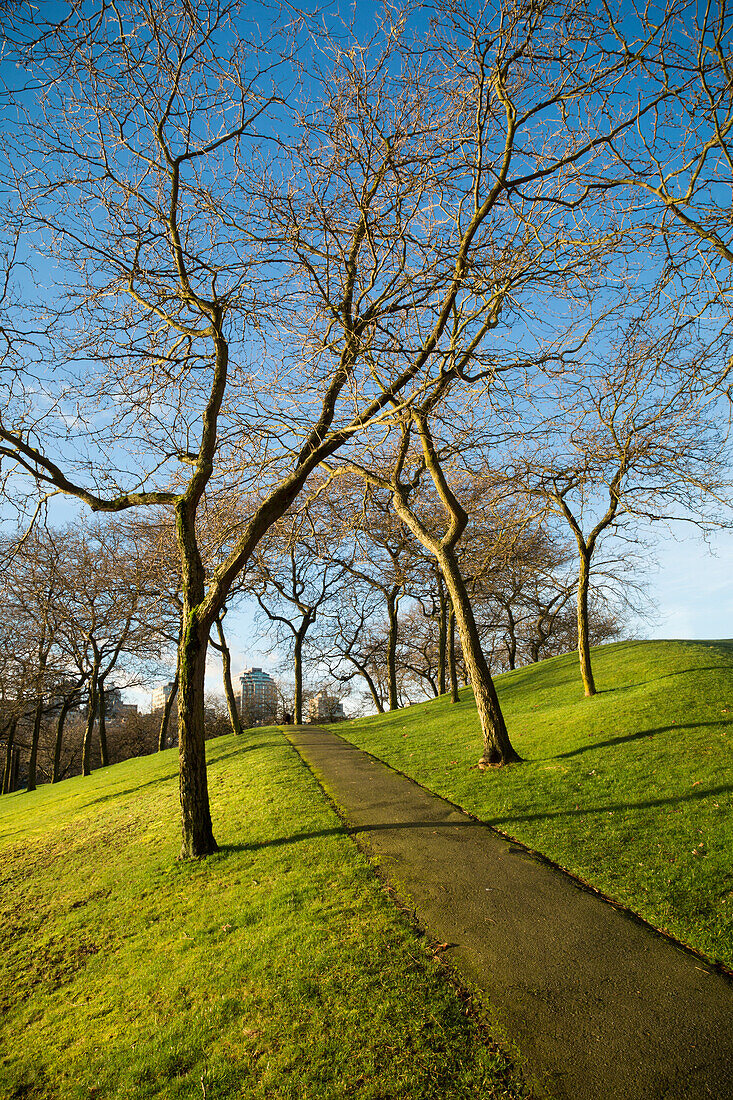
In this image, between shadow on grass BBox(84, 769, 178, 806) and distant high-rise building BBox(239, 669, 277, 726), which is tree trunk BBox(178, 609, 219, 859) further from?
distant high-rise building BBox(239, 669, 277, 726)

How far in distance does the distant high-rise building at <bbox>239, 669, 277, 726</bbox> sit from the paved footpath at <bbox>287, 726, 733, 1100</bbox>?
36.4 meters

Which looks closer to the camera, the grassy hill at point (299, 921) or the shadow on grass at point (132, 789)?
the grassy hill at point (299, 921)

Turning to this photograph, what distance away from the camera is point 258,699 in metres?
50.6

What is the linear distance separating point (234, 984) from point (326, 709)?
3621 cm

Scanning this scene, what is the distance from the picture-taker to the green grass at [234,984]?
3.38 m

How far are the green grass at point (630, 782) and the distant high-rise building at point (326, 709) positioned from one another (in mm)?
22274

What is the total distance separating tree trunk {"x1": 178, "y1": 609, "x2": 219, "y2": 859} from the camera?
24.9 feet

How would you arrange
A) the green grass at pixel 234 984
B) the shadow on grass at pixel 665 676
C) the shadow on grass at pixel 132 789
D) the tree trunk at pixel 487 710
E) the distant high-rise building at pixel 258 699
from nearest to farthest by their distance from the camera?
the green grass at pixel 234 984 → the tree trunk at pixel 487 710 → the shadow on grass at pixel 665 676 → the shadow on grass at pixel 132 789 → the distant high-rise building at pixel 258 699

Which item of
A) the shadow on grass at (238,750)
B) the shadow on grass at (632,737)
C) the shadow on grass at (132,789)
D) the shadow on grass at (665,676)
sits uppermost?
the shadow on grass at (665,676)

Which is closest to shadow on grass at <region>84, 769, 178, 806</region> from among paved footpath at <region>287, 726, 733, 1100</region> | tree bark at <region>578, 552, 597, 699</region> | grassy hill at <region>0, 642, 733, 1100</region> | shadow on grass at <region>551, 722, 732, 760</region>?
grassy hill at <region>0, 642, 733, 1100</region>

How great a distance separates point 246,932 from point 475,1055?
2807mm

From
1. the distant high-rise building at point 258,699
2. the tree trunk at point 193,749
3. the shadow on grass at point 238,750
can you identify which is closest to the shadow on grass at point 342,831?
the tree trunk at point 193,749

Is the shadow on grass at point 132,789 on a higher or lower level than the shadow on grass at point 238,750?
lower

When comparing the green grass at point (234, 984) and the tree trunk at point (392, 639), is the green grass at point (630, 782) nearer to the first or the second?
the green grass at point (234, 984)
